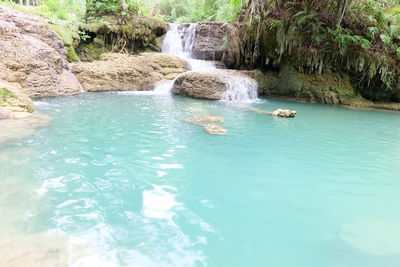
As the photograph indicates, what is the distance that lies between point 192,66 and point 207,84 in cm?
302

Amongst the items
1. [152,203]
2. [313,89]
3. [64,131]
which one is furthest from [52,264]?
[313,89]

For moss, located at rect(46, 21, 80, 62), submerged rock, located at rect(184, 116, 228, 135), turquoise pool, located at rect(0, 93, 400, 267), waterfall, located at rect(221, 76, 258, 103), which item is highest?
moss, located at rect(46, 21, 80, 62)

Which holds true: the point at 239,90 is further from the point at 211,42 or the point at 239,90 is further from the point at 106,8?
the point at 106,8

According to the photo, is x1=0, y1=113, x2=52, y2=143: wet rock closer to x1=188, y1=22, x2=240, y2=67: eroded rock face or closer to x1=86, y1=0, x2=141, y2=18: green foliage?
x1=86, y1=0, x2=141, y2=18: green foliage

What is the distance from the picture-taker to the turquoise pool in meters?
2.32

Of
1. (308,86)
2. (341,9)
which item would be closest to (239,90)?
(308,86)

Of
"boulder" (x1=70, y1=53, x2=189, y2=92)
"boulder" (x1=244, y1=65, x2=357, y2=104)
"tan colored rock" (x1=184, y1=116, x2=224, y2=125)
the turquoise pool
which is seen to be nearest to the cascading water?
"boulder" (x1=70, y1=53, x2=189, y2=92)

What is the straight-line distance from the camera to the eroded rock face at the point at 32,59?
8672 mm

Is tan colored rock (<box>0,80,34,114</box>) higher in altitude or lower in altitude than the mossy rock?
lower

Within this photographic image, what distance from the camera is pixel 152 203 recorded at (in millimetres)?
2996

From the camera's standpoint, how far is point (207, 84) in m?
10.9

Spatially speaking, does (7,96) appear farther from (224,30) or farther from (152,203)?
(224,30)

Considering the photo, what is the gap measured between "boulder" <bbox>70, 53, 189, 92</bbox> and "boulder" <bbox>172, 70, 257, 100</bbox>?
1309 millimetres

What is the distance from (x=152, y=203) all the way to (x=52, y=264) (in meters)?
1.15
